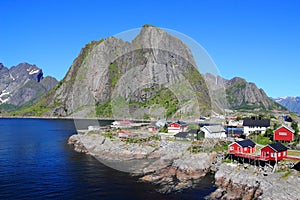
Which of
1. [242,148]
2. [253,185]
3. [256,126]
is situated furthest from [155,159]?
[256,126]

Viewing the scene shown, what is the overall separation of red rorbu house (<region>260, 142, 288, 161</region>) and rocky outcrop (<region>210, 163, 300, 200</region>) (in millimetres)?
2186

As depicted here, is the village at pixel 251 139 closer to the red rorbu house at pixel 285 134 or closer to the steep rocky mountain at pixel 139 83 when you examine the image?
the red rorbu house at pixel 285 134

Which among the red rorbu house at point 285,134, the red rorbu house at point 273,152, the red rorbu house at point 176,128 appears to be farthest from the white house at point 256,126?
the red rorbu house at point 273,152

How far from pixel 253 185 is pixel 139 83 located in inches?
3643

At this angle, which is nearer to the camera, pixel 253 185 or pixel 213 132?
pixel 253 185

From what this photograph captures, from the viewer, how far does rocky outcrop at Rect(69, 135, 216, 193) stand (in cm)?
3322

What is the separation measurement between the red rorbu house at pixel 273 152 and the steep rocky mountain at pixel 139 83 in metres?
39.4

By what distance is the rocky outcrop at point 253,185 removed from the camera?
24.6 meters

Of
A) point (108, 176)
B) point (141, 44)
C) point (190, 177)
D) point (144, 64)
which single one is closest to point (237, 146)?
point (190, 177)

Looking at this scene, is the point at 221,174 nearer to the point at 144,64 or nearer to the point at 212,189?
the point at 212,189

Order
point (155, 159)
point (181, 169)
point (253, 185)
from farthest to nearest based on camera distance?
point (155, 159) → point (181, 169) → point (253, 185)

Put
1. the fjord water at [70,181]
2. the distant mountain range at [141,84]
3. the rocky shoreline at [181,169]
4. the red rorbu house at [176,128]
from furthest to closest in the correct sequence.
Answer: the distant mountain range at [141,84]
the red rorbu house at [176,128]
the fjord water at [70,181]
the rocky shoreline at [181,169]

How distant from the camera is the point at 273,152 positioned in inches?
1208

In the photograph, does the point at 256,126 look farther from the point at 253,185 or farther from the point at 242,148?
the point at 253,185
